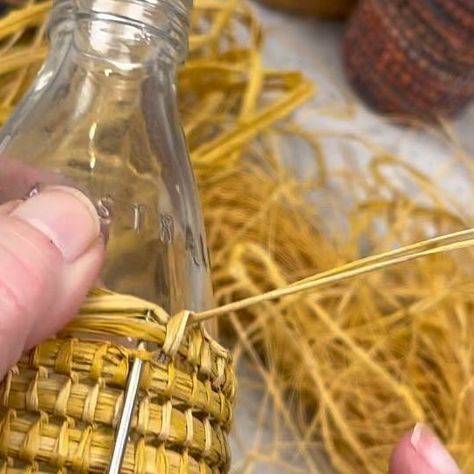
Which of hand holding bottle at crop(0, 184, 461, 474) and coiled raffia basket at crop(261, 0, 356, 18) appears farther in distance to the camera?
coiled raffia basket at crop(261, 0, 356, 18)

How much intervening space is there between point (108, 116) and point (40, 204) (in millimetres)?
48

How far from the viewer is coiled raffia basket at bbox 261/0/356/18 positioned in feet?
2.29

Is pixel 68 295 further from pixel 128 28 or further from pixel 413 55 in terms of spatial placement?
pixel 413 55

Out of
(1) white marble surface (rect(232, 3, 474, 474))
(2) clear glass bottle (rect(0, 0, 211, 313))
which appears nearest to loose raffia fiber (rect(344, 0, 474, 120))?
(1) white marble surface (rect(232, 3, 474, 474))

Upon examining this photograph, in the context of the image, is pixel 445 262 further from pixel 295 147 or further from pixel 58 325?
pixel 58 325

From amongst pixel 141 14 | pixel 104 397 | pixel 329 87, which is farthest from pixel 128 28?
pixel 329 87

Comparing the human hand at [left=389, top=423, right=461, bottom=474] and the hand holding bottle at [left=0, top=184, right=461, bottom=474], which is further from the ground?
the hand holding bottle at [left=0, top=184, right=461, bottom=474]

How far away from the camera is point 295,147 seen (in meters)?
0.63

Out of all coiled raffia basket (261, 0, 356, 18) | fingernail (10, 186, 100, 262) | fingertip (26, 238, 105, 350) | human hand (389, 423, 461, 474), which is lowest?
coiled raffia basket (261, 0, 356, 18)

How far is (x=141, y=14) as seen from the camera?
301 mm

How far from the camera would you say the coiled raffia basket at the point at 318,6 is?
2.29ft

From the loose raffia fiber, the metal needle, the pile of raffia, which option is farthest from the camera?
the loose raffia fiber

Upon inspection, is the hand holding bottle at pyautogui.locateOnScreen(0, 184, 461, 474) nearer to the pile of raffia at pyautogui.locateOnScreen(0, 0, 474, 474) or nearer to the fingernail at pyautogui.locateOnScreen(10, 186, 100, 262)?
the fingernail at pyautogui.locateOnScreen(10, 186, 100, 262)

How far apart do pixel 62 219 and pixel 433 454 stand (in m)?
0.13
